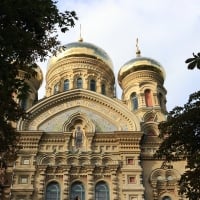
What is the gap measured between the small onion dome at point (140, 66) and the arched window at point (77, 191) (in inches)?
338

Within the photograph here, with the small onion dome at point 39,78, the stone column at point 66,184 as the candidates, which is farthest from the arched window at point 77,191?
the small onion dome at point 39,78

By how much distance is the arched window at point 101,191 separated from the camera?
51.8 feet

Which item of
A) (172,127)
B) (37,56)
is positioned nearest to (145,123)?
(172,127)

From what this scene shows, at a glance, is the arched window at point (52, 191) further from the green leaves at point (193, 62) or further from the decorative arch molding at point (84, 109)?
the green leaves at point (193, 62)

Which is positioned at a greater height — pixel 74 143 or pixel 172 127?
pixel 74 143

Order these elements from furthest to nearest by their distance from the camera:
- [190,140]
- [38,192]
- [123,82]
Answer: [123,82], [38,192], [190,140]

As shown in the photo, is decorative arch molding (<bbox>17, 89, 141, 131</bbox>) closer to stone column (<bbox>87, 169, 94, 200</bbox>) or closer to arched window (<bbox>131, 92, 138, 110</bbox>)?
stone column (<bbox>87, 169, 94, 200</bbox>)

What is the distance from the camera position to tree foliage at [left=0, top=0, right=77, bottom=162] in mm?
7266

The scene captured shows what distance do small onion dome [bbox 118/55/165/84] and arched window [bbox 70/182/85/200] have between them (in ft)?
28.2

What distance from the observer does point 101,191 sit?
16.0 metres

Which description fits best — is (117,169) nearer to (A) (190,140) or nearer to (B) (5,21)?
(A) (190,140)

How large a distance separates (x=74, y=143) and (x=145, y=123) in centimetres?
400

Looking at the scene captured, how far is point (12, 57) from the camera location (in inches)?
303

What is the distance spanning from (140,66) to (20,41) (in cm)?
1560
